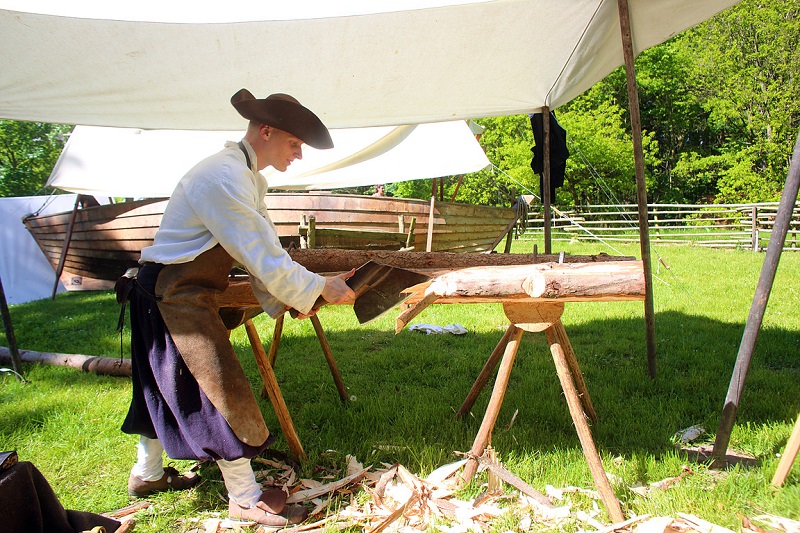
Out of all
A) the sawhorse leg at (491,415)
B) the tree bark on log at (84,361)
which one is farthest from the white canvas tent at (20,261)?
Result: the sawhorse leg at (491,415)

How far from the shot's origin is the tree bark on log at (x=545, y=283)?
86.7 inches

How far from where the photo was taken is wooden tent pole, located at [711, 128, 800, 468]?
2.41m

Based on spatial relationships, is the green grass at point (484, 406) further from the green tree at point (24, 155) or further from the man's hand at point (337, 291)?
the green tree at point (24, 155)

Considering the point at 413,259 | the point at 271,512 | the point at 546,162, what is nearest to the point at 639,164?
the point at 546,162

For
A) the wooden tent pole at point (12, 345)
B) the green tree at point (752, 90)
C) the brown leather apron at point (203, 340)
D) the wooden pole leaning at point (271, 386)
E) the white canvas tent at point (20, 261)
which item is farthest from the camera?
the green tree at point (752, 90)

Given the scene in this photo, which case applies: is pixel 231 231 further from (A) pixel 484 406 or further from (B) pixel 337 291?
(A) pixel 484 406

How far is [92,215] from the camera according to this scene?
8.90 metres

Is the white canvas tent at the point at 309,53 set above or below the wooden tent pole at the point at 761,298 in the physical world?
above

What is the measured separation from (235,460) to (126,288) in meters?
0.96

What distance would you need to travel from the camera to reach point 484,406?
354 centimetres

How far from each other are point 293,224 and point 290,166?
95cm

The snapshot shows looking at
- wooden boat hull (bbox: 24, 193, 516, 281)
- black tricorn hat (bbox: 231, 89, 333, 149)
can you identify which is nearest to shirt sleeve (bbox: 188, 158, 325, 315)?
black tricorn hat (bbox: 231, 89, 333, 149)

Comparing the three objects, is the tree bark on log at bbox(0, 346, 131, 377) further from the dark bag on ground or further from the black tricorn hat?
the black tricorn hat

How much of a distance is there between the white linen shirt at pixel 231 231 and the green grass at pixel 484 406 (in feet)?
3.91
